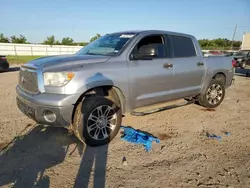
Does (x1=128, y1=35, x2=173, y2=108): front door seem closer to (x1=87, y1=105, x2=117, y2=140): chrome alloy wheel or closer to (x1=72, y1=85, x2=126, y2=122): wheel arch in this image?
(x1=72, y1=85, x2=126, y2=122): wheel arch

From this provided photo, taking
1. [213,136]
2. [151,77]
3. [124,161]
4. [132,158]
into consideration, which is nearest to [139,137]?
[132,158]

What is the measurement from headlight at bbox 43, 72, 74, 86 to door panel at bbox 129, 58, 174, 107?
3.69 feet

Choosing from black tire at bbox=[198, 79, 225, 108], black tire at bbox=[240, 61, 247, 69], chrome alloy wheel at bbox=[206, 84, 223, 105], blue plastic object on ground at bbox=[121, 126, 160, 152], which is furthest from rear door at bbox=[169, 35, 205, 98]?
black tire at bbox=[240, 61, 247, 69]

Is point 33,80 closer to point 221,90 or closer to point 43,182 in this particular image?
point 43,182

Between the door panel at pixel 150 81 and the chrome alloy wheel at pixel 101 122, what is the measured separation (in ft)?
1.72

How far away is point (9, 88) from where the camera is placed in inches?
310

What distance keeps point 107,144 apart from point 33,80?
62.7 inches

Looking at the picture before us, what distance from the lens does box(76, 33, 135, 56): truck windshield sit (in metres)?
3.91

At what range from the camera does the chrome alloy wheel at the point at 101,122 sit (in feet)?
11.1

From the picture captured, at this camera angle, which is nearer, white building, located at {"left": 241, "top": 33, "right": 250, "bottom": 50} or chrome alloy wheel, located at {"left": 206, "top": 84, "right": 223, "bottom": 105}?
chrome alloy wheel, located at {"left": 206, "top": 84, "right": 223, "bottom": 105}

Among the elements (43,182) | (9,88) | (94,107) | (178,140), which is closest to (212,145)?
(178,140)

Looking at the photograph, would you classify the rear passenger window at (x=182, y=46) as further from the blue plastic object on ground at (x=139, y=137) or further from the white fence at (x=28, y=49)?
the white fence at (x=28, y=49)

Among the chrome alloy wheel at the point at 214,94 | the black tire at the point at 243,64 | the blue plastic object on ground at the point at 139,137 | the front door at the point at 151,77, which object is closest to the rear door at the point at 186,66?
the front door at the point at 151,77

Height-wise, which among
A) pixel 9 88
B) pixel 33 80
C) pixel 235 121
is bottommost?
pixel 235 121
